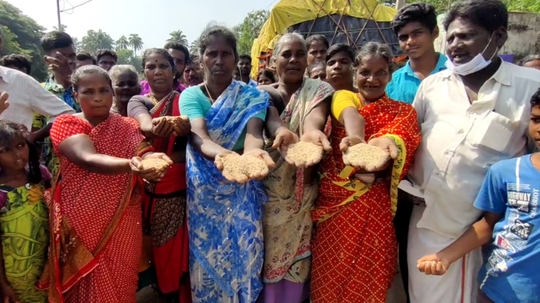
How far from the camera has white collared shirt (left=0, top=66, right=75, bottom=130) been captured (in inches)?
99.3

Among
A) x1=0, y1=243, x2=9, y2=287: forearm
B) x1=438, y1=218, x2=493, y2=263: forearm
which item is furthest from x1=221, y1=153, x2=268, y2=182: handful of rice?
x1=0, y1=243, x2=9, y2=287: forearm

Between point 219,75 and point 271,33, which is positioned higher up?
point 271,33

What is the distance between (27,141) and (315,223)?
6.01 feet

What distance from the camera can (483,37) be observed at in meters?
1.90

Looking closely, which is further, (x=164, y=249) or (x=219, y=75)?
(x=164, y=249)

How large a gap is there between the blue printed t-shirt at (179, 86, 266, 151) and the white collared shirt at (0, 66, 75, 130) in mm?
1108

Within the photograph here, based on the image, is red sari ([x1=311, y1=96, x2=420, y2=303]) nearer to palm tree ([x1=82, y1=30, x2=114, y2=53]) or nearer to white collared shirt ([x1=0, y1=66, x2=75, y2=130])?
white collared shirt ([x1=0, y1=66, x2=75, y2=130])

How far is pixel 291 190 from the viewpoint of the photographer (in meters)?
2.08

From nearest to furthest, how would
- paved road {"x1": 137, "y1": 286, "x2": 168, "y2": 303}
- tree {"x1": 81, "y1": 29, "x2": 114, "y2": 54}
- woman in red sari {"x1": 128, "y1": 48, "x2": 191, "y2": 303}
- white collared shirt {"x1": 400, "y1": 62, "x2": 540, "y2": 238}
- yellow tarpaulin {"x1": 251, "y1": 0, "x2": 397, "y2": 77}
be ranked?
white collared shirt {"x1": 400, "y1": 62, "x2": 540, "y2": 238} → woman in red sari {"x1": 128, "y1": 48, "x2": 191, "y2": 303} → paved road {"x1": 137, "y1": 286, "x2": 168, "y2": 303} → yellow tarpaulin {"x1": 251, "y1": 0, "x2": 397, "y2": 77} → tree {"x1": 81, "y1": 29, "x2": 114, "y2": 54}

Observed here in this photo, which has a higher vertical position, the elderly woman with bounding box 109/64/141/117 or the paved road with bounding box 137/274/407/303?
the elderly woman with bounding box 109/64/141/117

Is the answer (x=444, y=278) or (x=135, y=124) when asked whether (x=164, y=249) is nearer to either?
(x=135, y=124)

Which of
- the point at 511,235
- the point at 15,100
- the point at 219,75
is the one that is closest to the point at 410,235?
the point at 511,235

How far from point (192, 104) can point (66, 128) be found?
0.69 metres

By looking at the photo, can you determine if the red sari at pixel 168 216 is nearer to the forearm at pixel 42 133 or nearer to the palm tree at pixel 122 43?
the forearm at pixel 42 133
